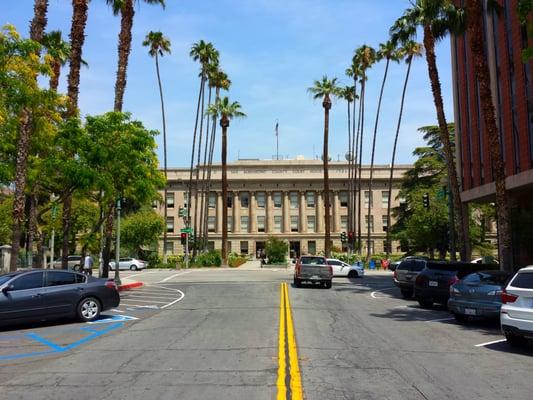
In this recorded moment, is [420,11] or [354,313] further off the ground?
[420,11]

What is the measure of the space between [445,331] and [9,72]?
1398cm

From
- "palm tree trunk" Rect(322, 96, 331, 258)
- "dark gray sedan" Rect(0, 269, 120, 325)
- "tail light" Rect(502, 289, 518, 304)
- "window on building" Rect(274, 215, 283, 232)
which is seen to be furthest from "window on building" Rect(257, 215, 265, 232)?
"tail light" Rect(502, 289, 518, 304)

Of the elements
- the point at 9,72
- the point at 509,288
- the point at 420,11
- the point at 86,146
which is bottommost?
the point at 509,288

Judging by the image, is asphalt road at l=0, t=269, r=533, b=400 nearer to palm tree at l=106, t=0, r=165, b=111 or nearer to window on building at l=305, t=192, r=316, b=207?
palm tree at l=106, t=0, r=165, b=111

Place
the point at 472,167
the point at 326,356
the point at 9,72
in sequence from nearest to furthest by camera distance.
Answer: the point at 326,356 < the point at 9,72 < the point at 472,167

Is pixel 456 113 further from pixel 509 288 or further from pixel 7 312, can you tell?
pixel 7 312

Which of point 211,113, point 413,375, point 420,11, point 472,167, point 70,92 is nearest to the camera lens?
point 413,375

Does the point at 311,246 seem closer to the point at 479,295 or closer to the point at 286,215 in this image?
the point at 286,215

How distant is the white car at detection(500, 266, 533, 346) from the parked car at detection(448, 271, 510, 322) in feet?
7.12

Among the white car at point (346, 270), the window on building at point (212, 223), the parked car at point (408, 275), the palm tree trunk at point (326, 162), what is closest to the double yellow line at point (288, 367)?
the parked car at point (408, 275)

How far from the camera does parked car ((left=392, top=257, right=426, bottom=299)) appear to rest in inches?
843

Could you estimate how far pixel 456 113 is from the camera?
36.2 m

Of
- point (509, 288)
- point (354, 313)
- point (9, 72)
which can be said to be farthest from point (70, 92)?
point (509, 288)

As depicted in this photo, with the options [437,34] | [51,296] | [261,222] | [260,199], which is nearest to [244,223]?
[261,222]
